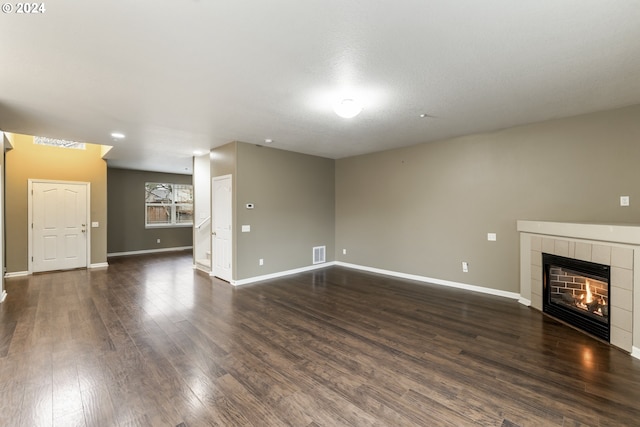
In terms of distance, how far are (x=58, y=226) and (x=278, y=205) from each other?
5.16m

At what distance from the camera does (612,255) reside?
2961 millimetres

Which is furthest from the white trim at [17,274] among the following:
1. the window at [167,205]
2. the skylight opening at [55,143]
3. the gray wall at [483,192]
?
the gray wall at [483,192]

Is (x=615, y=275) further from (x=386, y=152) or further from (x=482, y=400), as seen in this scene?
(x=386, y=152)

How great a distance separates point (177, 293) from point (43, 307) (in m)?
1.72

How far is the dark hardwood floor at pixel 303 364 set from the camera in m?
1.91

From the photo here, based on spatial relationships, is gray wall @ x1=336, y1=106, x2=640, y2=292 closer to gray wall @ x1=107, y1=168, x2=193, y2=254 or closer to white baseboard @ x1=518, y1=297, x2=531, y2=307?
white baseboard @ x1=518, y1=297, x2=531, y2=307

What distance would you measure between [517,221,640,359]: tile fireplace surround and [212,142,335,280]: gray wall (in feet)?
13.5

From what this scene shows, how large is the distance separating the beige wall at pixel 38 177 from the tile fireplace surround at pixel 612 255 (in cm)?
901

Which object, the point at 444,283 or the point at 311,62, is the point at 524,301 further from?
the point at 311,62

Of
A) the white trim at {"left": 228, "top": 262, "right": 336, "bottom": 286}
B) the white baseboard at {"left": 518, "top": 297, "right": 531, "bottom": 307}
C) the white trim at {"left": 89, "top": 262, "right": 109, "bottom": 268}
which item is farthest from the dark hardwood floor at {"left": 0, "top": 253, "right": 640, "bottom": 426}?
the white trim at {"left": 89, "top": 262, "right": 109, "bottom": 268}

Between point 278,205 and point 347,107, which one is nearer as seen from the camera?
point 347,107

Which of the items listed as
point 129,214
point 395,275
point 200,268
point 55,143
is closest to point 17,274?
point 55,143

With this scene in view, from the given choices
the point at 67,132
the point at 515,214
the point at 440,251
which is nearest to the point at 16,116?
the point at 67,132

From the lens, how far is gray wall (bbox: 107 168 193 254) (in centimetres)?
834
